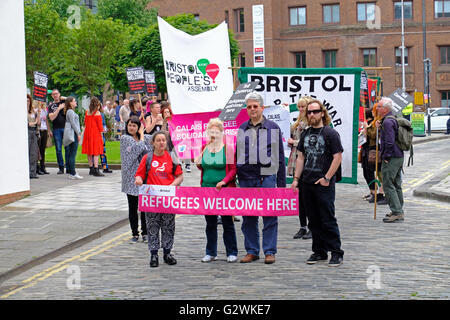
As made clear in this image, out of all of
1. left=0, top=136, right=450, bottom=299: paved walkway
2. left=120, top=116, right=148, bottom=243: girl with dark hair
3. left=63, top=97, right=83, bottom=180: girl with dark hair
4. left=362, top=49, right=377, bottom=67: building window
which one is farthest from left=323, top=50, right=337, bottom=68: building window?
left=120, top=116, right=148, bottom=243: girl with dark hair

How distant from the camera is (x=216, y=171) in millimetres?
8195

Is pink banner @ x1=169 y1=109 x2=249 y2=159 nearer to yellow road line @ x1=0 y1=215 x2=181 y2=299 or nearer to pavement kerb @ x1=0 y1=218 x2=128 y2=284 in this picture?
pavement kerb @ x1=0 y1=218 x2=128 y2=284

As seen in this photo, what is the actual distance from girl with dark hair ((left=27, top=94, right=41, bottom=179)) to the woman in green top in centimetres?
935

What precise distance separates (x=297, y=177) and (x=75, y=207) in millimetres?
5739

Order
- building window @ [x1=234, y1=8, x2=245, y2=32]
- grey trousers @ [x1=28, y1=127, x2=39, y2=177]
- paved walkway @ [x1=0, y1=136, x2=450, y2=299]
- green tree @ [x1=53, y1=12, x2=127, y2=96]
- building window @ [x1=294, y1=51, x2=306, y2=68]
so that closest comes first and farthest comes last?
paved walkway @ [x1=0, y1=136, x2=450, y2=299]
grey trousers @ [x1=28, y1=127, x2=39, y2=177]
green tree @ [x1=53, y1=12, x2=127, y2=96]
building window @ [x1=294, y1=51, x2=306, y2=68]
building window @ [x1=234, y1=8, x2=245, y2=32]

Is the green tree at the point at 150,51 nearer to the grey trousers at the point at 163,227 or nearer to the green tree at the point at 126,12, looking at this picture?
the green tree at the point at 126,12

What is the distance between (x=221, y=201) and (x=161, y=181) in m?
0.76

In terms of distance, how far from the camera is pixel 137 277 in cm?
756

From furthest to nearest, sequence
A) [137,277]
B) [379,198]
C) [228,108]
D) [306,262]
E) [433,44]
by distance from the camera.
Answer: [433,44]
[379,198]
[228,108]
[306,262]
[137,277]

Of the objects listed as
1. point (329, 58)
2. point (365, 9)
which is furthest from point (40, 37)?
point (365, 9)

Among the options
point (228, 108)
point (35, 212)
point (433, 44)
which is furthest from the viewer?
point (433, 44)

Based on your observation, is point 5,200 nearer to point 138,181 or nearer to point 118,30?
point 138,181

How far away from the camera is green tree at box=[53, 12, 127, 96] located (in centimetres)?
4628

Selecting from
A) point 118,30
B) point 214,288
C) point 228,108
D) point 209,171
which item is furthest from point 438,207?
point 118,30
